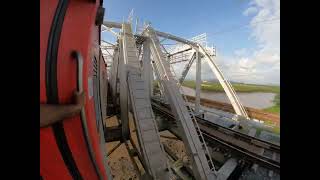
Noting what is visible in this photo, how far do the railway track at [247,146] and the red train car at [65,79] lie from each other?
7.09m

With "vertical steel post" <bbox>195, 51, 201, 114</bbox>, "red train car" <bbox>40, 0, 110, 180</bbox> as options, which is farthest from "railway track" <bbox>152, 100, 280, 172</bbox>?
"red train car" <bbox>40, 0, 110, 180</bbox>

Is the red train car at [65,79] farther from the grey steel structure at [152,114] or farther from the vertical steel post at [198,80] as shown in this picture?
the vertical steel post at [198,80]

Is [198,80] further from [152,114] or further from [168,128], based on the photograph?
[152,114]

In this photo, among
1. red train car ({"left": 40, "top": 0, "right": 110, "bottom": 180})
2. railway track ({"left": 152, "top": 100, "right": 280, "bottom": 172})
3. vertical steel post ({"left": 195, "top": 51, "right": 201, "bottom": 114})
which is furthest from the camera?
vertical steel post ({"left": 195, "top": 51, "right": 201, "bottom": 114})

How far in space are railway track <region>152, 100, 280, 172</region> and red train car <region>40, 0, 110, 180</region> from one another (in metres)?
7.09

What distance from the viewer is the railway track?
6820 millimetres

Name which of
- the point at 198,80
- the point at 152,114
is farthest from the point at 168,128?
the point at 198,80

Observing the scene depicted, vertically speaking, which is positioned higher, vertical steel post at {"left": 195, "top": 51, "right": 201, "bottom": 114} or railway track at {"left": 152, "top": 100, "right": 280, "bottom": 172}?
vertical steel post at {"left": 195, "top": 51, "right": 201, "bottom": 114}

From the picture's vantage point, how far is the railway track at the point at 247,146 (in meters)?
6.82

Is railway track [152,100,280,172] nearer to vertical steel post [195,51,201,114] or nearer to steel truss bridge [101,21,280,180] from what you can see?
steel truss bridge [101,21,280,180]
